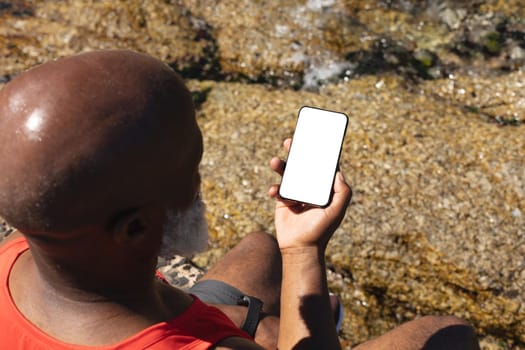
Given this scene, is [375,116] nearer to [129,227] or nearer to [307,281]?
[307,281]

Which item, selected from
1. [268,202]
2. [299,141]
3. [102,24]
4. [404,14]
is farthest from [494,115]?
[102,24]

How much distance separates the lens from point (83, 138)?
1281 mm

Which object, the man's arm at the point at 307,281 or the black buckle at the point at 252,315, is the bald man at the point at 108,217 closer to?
the man's arm at the point at 307,281

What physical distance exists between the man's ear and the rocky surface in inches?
66.9

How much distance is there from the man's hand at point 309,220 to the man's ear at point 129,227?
664 millimetres

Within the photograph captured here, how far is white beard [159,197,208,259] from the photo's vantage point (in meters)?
1.58

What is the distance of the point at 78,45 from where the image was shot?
4.14m

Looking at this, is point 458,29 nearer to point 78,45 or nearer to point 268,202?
point 268,202

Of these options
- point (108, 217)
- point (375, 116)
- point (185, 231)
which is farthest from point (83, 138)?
point (375, 116)

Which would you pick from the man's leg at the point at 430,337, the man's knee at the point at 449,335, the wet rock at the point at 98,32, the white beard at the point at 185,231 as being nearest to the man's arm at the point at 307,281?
the white beard at the point at 185,231

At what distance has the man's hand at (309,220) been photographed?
2.00m

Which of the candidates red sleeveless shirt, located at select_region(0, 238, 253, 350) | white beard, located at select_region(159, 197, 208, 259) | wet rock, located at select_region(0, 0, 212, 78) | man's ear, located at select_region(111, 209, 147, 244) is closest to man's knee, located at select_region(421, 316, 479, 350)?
red sleeveless shirt, located at select_region(0, 238, 253, 350)

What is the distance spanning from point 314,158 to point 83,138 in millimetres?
1154

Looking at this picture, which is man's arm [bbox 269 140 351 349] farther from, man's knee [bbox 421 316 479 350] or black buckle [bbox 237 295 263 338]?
man's knee [bbox 421 316 479 350]
